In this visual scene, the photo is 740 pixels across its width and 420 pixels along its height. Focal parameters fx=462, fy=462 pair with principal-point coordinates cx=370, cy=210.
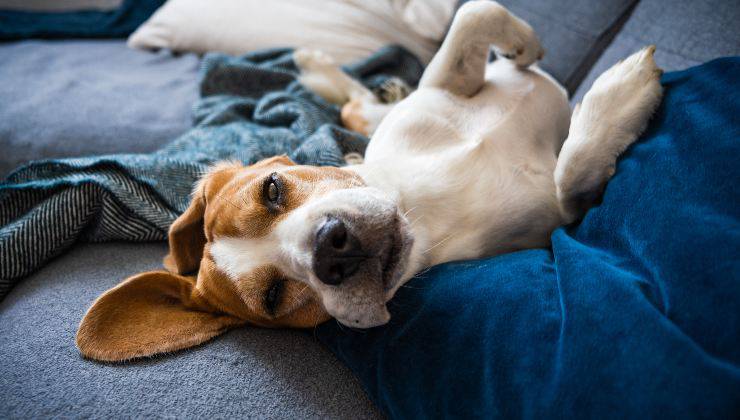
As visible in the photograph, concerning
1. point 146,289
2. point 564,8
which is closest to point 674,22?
point 564,8

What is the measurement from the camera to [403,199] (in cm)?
160

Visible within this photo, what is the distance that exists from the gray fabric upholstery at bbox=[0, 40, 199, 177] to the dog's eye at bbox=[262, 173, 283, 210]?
4.33 ft

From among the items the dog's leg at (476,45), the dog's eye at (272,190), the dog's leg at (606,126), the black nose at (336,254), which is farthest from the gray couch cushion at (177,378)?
the dog's leg at (476,45)

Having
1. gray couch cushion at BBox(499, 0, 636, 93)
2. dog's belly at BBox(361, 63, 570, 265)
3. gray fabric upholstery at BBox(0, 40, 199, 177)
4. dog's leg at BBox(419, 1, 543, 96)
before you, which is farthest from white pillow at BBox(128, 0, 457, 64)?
dog's belly at BBox(361, 63, 570, 265)

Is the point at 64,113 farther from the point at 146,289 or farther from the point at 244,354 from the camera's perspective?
the point at 244,354

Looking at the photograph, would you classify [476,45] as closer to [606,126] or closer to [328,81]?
[606,126]

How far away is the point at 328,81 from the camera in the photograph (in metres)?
2.85

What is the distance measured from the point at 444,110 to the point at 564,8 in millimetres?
1227

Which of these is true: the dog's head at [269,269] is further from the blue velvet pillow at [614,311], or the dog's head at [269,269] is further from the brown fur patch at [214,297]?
the blue velvet pillow at [614,311]

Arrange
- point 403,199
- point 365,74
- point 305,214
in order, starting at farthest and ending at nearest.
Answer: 1. point 365,74
2. point 403,199
3. point 305,214

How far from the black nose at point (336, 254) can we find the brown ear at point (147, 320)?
0.46 metres

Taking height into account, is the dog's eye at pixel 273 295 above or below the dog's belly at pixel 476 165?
below

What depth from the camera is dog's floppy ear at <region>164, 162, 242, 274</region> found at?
166 centimetres

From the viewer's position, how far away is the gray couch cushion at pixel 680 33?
1.80 metres
